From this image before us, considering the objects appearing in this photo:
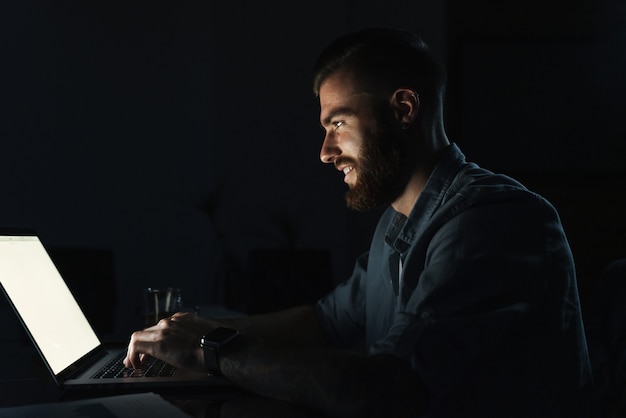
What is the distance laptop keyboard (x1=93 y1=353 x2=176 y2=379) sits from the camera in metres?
1.29

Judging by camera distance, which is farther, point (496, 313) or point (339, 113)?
point (339, 113)

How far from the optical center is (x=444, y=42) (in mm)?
3955

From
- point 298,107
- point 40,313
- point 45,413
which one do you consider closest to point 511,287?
point 45,413

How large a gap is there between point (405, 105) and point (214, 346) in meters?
0.65

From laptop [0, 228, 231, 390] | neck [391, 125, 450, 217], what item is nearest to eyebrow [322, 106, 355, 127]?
neck [391, 125, 450, 217]

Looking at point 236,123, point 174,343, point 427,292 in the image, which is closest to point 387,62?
point 427,292

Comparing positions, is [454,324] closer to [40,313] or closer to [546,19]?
[40,313]

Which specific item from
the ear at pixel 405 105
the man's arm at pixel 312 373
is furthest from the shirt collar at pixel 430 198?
the man's arm at pixel 312 373

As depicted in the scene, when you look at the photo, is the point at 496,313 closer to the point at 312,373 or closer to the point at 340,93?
the point at 312,373

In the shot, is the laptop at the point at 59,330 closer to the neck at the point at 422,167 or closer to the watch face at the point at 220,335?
the watch face at the point at 220,335

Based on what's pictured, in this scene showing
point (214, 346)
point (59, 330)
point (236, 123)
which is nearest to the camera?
point (214, 346)

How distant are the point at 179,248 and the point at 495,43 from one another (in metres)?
2.25

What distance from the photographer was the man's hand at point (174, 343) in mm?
1238

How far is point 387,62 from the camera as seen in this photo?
1.51 m
